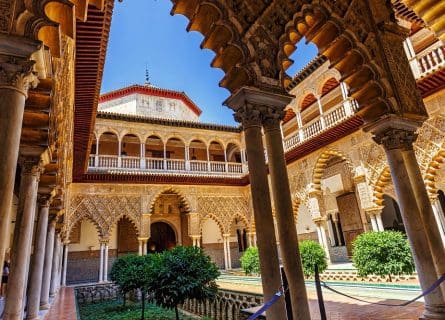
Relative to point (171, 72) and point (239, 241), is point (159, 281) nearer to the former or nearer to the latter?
point (239, 241)

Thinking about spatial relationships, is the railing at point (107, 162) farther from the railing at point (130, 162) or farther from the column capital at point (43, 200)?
the column capital at point (43, 200)

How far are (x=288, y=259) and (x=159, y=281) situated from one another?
13.7 ft

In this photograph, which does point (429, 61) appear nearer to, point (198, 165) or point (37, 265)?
point (37, 265)

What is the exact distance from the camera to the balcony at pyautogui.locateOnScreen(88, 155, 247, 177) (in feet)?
48.3

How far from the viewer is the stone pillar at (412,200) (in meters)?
4.05

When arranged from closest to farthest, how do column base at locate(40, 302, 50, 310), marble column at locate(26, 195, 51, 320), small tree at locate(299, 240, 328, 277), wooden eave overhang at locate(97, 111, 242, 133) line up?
marble column at locate(26, 195, 51, 320) < column base at locate(40, 302, 50, 310) < small tree at locate(299, 240, 328, 277) < wooden eave overhang at locate(97, 111, 242, 133)

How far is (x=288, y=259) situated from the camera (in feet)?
11.0

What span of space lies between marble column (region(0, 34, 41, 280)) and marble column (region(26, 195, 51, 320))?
4619 mm

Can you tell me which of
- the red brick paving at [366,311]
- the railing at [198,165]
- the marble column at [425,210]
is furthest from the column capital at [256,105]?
the railing at [198,165]

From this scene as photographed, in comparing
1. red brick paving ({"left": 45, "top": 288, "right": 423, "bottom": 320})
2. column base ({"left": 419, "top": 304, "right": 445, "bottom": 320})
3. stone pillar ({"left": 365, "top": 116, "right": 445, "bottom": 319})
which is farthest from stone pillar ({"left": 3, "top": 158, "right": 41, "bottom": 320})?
stone pillar ({"left": 365, "top": 116, "right": 445, "bottom": 319})

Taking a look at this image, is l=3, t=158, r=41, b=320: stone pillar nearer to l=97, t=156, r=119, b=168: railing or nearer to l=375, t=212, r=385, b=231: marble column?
l=375, t=212, r=385, b=231: marble column

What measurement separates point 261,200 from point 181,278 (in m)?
3.92

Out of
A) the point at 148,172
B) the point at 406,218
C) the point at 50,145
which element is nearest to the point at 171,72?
the point at 148,172

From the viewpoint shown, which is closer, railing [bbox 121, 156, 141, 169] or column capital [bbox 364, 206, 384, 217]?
column capital [bbox 364, 206, 384, 217]
